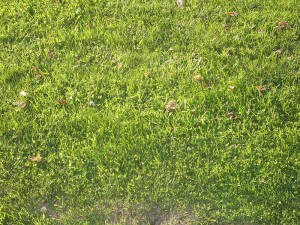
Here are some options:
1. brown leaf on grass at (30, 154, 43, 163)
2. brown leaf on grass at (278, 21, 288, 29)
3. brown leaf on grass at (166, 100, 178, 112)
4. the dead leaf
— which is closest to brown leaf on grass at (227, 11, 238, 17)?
brown leaf on grass at (278, 21, 288, 29)

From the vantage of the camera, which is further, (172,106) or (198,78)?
(198,78)

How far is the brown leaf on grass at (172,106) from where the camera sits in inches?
155

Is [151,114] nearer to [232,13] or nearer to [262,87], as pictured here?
[262,87]

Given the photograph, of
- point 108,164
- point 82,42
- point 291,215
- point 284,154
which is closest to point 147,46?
point 82,42

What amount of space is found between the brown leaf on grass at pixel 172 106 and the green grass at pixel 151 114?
0.18 ft

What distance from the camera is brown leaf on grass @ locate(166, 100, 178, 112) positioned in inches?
155

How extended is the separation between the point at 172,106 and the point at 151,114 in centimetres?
21

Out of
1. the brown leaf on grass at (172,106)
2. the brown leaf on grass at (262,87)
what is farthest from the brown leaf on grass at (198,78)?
the brown leaf on grass at (262,87)

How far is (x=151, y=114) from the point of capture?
12.8 ft

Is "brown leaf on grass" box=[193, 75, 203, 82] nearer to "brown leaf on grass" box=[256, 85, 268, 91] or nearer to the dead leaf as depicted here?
the dead leaf

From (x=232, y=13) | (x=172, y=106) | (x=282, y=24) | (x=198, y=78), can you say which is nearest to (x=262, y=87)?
(x=198, y=78)

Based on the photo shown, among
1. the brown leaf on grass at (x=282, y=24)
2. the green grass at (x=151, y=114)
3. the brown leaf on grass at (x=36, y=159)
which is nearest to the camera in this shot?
the green grass at (x=151, y=114)

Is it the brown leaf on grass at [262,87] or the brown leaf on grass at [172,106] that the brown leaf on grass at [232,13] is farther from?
the brown leaf on grass at [172,106]

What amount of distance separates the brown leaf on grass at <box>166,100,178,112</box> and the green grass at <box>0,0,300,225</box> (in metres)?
0.05
